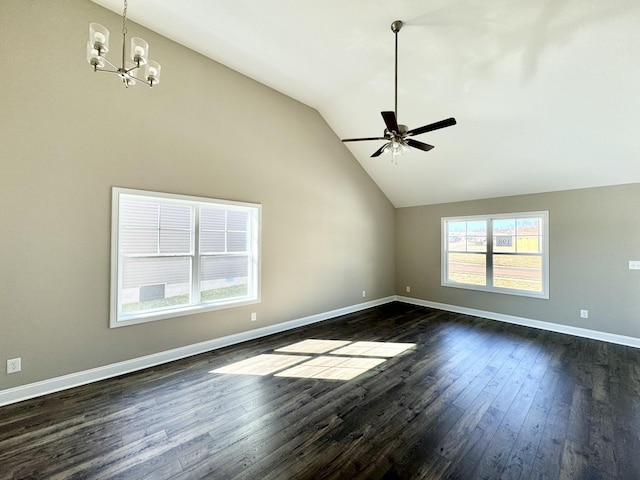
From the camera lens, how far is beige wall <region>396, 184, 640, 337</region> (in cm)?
404

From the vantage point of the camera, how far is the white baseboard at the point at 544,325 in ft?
13.3

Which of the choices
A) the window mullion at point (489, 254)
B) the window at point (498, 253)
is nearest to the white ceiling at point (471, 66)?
the window at point (498, 253)

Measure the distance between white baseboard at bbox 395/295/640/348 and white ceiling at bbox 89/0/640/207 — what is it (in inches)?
92.8

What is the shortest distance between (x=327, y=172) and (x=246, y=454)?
451 centimetres

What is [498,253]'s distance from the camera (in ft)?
17.8

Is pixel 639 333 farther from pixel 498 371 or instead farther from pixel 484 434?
pixel 484 434

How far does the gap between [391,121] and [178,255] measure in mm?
3113

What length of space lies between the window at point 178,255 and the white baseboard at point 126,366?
0.47 metres

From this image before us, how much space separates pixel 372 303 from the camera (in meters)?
6.33

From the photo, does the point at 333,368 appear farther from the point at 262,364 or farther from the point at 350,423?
the point at 350,423

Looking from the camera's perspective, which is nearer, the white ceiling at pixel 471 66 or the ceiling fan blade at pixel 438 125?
the ceiling fan blade at pixel 438 125

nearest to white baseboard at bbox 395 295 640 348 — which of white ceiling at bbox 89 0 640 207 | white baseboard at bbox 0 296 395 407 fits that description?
white ceiling at bbox 89 0 640 207

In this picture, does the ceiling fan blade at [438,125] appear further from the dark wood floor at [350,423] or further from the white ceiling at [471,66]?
the dark wood floor at [350,423]

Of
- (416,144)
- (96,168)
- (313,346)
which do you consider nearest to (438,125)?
(416,144)
